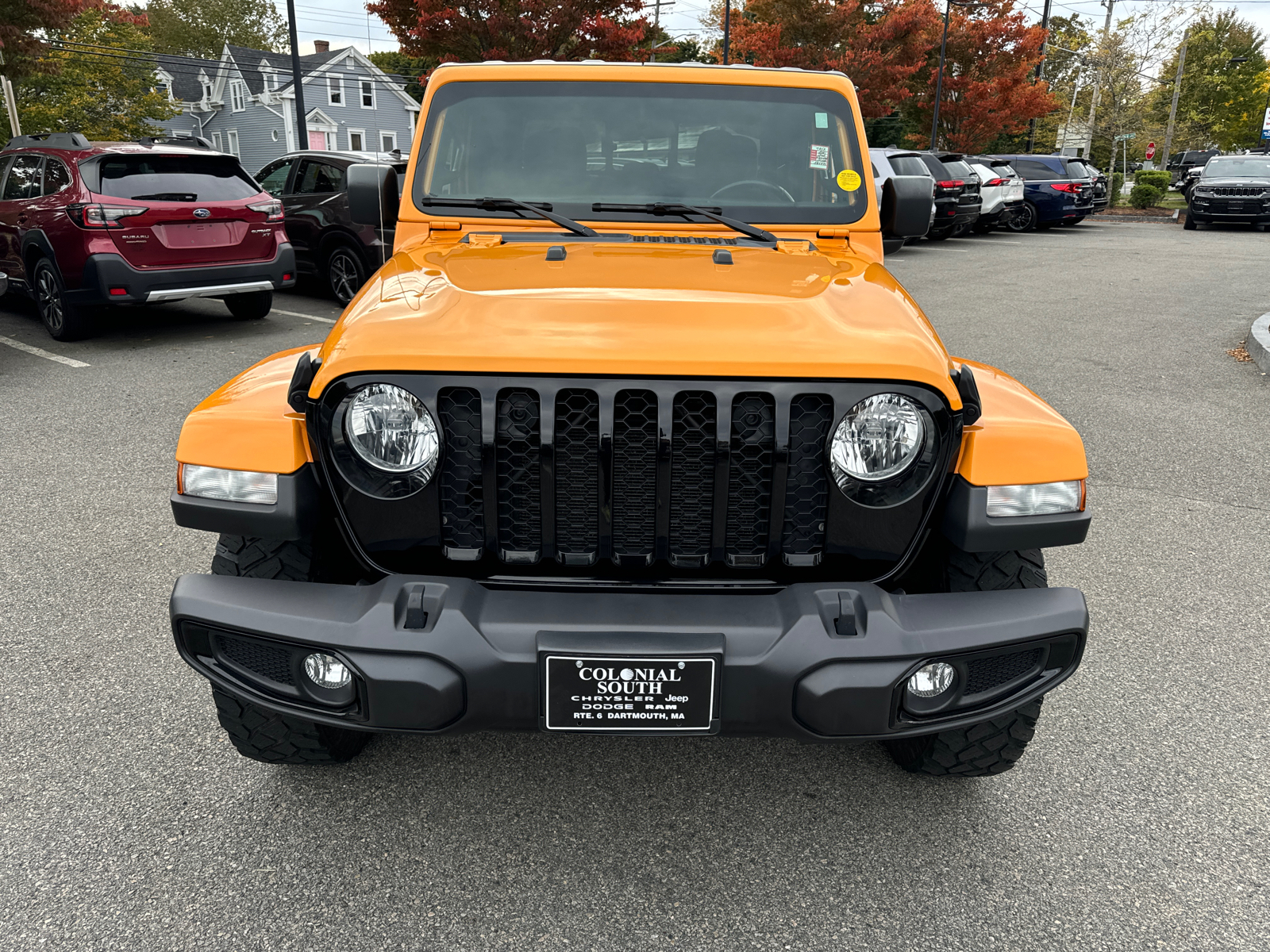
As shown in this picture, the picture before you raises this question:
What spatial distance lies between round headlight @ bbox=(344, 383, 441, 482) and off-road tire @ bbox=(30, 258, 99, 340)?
7.37 metres

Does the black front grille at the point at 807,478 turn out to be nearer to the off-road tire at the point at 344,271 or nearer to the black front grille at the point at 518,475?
the black front grille at the point at 518,475

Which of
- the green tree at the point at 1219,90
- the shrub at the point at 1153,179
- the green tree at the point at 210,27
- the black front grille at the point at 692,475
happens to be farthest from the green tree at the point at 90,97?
the green tree at the point at 210,27

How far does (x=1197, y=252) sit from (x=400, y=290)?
65.8 ft

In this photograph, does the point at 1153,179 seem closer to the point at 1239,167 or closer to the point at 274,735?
the point at 1239,167

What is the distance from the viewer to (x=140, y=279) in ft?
25.7

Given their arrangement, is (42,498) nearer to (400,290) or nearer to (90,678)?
(90,678)

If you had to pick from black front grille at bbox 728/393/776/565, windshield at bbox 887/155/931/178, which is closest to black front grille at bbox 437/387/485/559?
black front grille at bbox 728/393/776/565

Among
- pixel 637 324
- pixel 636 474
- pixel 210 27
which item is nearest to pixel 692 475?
pixel 636 474

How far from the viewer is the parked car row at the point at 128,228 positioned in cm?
771

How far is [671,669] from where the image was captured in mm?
1895

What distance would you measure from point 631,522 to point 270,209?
7863mm

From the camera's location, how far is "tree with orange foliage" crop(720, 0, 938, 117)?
2884 cm

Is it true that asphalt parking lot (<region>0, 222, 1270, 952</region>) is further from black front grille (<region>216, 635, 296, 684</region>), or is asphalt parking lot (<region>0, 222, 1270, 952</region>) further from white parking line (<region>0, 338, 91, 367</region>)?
white parking line (<region>0, 338, 91, 367</region>)

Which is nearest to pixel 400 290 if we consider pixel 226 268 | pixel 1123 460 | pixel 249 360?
pixel 1123 460
